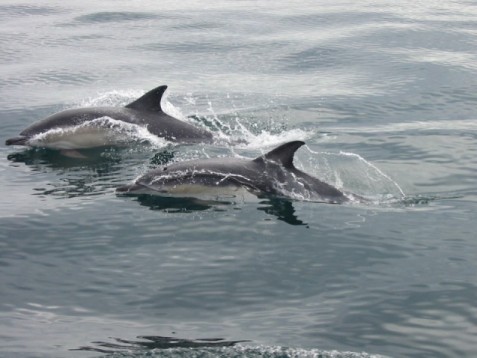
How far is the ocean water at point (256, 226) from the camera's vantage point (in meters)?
9.53

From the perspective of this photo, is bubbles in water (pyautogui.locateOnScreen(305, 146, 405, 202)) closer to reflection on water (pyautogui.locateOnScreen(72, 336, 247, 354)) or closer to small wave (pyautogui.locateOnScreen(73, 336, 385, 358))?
small wave (pyautogui.locateOnScreen(73, 336, 385, 358))

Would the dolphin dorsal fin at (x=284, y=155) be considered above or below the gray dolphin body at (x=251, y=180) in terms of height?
above

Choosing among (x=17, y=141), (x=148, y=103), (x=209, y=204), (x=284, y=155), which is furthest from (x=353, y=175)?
(x=17, y=141)

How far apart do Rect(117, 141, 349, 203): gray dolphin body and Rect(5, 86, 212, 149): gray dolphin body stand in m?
3.30

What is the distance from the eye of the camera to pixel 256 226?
12617mm

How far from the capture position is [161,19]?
36594mm

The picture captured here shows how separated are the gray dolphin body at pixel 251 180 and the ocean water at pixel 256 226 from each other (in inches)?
9.1

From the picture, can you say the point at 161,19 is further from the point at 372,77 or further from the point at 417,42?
the point at 372,77

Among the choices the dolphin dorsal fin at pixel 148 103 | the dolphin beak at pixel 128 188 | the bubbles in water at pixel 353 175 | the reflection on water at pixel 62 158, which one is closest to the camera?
the dolphin beak at pixel 128 188

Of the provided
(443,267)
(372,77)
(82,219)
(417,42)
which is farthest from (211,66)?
(443,267)

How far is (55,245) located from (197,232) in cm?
195

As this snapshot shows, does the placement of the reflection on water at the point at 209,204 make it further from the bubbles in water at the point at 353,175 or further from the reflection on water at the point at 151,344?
the reflection on water at the point at 151,344

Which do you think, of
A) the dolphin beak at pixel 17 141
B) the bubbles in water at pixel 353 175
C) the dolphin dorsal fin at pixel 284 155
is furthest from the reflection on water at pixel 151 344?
the dolphin beak at pixel 17 141

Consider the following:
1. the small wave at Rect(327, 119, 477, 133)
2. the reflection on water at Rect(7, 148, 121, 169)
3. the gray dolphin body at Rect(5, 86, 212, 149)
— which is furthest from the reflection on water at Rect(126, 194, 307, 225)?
the small wave at Rect(327, 119, 477, 133)
